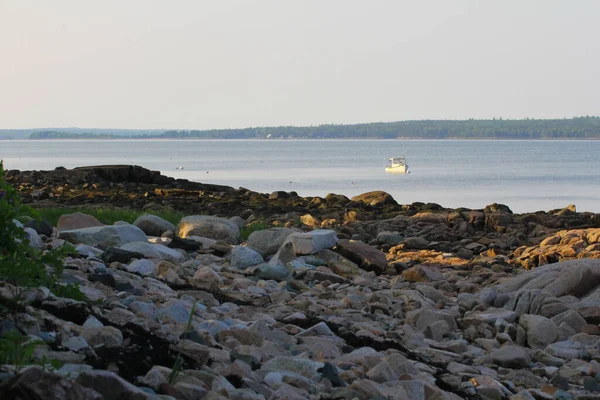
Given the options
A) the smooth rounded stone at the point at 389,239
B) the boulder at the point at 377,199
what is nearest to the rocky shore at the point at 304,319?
the smooth rounded stone at the point at 389,239

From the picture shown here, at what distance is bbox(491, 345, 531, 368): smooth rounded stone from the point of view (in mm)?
6164

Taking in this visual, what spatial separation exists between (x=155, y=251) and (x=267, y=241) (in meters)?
2.53

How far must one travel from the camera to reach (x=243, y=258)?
941 centimetres

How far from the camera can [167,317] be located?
17.1ft

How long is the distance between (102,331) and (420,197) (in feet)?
130

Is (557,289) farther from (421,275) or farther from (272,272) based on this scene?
(272,272)

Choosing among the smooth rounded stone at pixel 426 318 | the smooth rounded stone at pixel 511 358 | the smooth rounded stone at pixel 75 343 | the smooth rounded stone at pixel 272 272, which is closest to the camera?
the smooth rounded stone at pixel 75 343

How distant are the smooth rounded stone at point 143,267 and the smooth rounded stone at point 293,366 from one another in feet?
9.30

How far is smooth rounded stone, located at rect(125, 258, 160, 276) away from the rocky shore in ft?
0.09

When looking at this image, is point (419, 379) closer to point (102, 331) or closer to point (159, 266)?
point (102, 331)

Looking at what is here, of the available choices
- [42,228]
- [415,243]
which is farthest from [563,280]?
[415,243]

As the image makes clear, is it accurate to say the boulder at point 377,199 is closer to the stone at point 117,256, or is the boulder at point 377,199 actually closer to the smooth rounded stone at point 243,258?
the smooth rounded stone at point 243,258

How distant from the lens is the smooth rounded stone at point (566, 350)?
6.59m

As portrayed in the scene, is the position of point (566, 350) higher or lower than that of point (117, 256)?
lower
